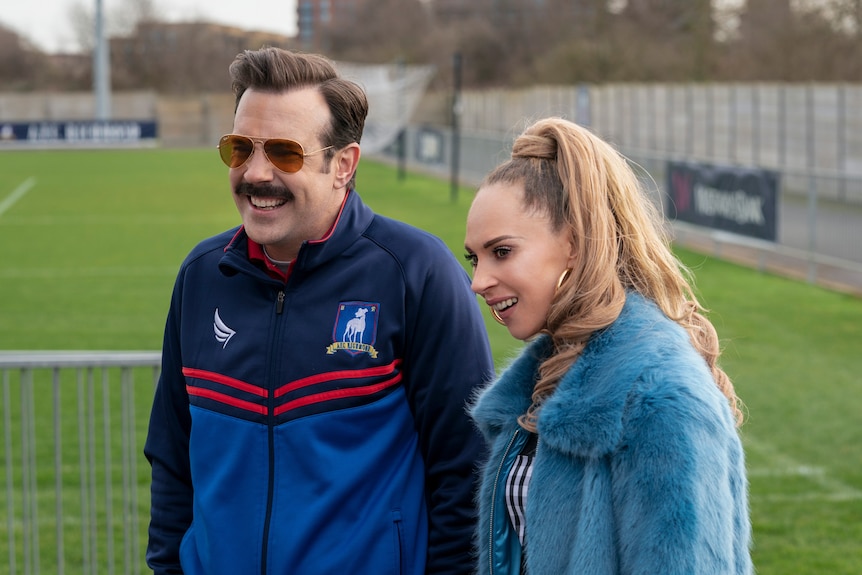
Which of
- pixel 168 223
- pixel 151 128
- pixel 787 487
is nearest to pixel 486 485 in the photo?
pixel 787 487

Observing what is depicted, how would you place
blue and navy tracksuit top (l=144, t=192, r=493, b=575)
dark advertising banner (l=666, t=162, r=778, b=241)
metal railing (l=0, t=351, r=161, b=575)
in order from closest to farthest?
blue and navy tracksuit top (l=144, t=192, r=493, b=575) < metal railing (l=0, t=351, r=161, b=575) < dark advertising banner (l=666, t=162, r=778, b=241)

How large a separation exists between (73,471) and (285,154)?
5531 mm

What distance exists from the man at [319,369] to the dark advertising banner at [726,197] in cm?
1253

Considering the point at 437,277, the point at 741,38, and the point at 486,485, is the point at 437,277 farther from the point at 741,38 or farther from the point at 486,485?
the point at 741,38

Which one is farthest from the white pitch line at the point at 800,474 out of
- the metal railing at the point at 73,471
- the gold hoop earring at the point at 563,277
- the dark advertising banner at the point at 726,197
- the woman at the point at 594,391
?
the dark advertising banner at the point at 726,197

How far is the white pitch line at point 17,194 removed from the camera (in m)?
27.1

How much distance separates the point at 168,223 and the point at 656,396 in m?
22.6

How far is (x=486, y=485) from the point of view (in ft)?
8.06

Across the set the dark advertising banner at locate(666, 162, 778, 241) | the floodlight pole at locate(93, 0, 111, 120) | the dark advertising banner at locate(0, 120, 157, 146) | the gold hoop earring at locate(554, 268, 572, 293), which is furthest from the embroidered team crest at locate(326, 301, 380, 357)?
the floodlight pole at locate(93, 0, 111, 120)

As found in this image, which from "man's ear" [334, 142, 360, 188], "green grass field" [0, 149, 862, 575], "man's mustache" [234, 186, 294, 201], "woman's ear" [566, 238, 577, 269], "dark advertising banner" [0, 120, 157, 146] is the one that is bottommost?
"green grass field" [0, 149, 862, 575]

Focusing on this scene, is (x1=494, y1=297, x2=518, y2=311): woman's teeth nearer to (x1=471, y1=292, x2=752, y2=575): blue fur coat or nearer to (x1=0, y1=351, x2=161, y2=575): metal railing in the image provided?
(x1=471, y1=292, x2=752, y2=575): blue fur coat

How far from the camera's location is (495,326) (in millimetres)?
12969

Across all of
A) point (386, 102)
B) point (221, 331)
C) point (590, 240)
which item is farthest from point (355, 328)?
point (386, 102)

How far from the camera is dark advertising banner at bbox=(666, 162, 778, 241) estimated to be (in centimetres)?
1540
